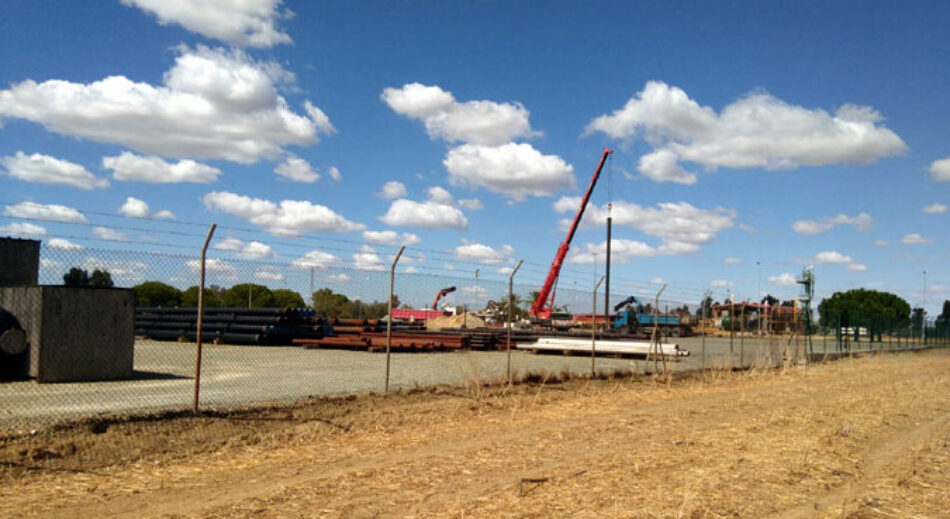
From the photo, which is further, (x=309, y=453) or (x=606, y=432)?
(x=606, y=432)

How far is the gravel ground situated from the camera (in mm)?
11016

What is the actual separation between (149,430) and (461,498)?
4.49m

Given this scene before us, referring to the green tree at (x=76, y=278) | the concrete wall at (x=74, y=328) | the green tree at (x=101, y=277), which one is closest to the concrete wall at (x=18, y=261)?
the concrete wall at (x=74, y=328)

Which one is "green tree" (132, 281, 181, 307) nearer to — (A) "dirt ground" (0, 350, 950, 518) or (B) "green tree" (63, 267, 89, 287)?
(B) "green tree" (63, 267, 89, 287)

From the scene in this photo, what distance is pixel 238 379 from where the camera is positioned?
51.5ft

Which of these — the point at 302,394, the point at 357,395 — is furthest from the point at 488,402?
the point at 302,394

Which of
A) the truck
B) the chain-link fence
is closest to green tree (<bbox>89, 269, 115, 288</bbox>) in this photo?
the chain-link fence

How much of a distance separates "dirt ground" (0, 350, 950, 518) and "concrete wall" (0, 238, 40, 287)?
983 centimetres

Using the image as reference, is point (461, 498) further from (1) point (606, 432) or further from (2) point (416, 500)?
(1) point (606, 432)

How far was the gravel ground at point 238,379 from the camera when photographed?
11.0 m

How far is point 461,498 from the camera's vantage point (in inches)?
261

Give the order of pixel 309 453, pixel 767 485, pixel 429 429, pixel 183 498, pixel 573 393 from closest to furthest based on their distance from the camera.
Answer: pixel 183 498 < pixel 767 485 < pixel 309 453 < pixel 429 429 < pixel 573 393

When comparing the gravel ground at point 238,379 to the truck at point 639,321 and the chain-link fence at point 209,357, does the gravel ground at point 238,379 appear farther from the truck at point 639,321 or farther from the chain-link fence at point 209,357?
the truck at point 639,321

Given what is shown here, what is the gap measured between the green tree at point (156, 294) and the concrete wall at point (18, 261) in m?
2.64
